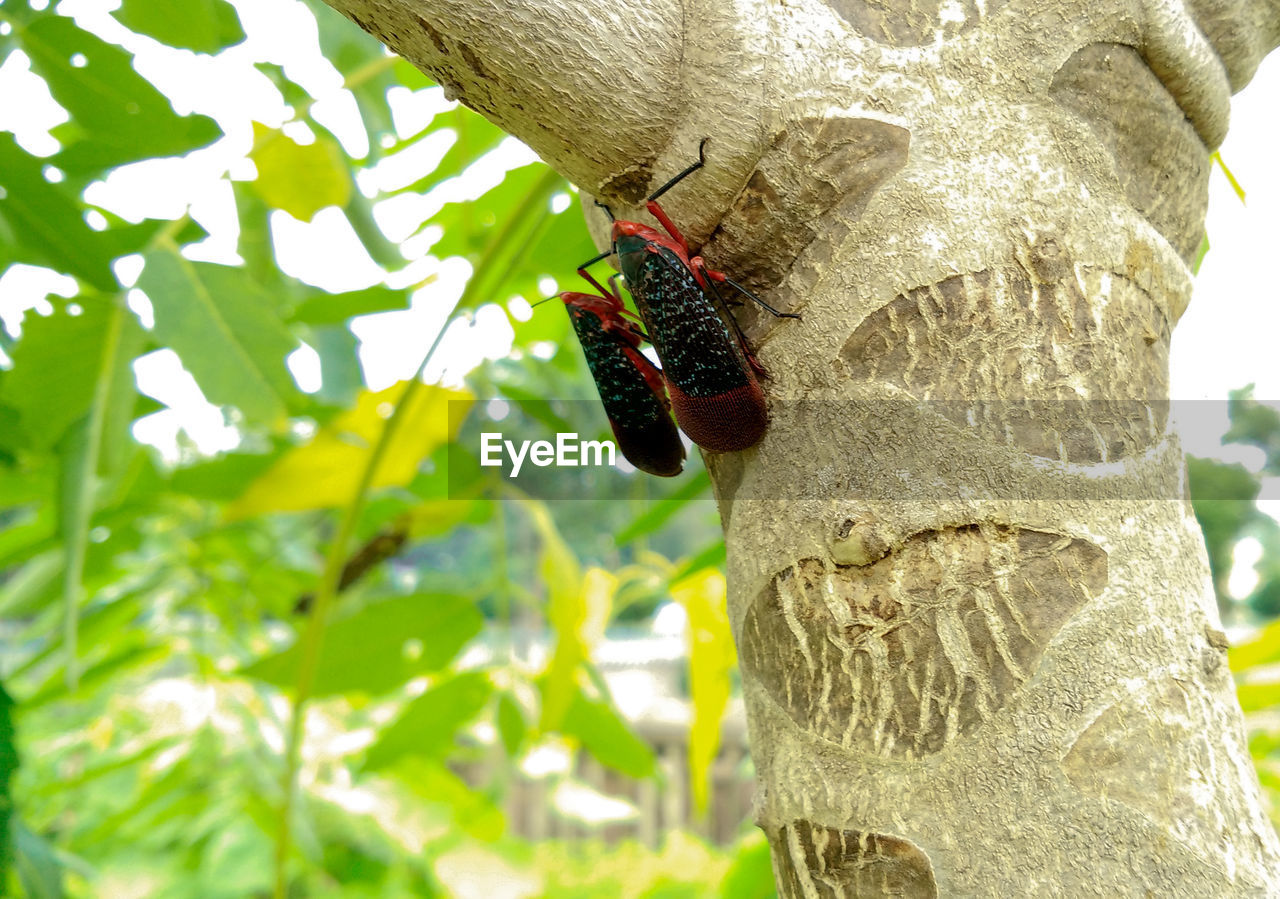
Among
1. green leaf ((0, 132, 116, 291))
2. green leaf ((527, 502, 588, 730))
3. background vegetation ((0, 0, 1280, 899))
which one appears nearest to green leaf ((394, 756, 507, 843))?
background vegetation ((0, 0, 1280, 899))

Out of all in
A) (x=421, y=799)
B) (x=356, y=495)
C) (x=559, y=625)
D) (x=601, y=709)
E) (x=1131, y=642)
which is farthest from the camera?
(x=421, y=799)

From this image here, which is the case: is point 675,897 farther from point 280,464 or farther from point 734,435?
point 734,435

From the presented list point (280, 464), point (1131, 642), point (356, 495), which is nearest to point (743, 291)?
point (1131, 642)

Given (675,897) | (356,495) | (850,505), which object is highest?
(356,495)

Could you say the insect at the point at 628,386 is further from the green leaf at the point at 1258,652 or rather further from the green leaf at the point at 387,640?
the green leaf at the point at 1258,652

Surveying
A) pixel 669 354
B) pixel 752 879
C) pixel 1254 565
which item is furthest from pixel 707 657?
pixel 1254 565

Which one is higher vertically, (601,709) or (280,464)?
(280,464)

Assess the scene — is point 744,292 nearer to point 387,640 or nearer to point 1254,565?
point 387,640
